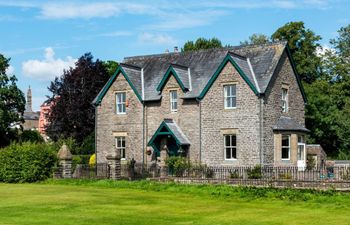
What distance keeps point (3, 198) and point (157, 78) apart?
22045 mm

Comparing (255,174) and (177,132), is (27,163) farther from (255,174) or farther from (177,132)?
Answer: (255,174)

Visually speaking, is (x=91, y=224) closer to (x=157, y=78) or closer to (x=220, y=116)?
(x=220, y=116)

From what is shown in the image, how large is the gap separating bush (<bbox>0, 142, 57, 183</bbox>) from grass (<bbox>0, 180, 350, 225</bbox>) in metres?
8.12

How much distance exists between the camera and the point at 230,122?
41969mm

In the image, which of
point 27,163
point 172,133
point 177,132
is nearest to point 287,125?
point 177,132

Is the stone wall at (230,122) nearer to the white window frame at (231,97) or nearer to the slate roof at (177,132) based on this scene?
the white window frame at (231,97)

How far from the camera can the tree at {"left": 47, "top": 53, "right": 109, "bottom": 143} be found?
69188 millimetres

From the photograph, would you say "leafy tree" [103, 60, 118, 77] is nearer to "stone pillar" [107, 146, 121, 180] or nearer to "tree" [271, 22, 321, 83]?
"tree" [271, 22, 321, 83]

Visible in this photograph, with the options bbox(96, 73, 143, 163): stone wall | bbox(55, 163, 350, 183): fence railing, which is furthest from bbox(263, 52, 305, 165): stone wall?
bbox(96, 73, 143, 163): stone wall

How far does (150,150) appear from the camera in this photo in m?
46.0

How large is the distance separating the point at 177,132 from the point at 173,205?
19.6 m

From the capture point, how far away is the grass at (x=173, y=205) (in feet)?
65.5

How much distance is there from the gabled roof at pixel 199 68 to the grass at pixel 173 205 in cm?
1168

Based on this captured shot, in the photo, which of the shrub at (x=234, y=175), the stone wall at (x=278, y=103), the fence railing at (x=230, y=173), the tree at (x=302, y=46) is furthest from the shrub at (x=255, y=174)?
the tree at (x=302, y=46)
